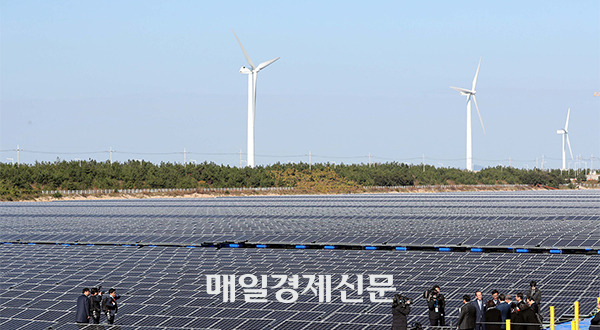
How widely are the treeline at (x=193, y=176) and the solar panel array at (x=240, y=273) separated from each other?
84.9 m

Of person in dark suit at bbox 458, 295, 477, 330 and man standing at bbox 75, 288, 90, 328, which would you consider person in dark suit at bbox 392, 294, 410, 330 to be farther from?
man standing at bbox 75, 288, 90, 328

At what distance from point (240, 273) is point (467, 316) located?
14.2 m

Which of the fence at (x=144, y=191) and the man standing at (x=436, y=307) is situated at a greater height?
the fence at (x=144, y=191)

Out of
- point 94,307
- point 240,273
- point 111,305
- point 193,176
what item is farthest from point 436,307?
point 193,176

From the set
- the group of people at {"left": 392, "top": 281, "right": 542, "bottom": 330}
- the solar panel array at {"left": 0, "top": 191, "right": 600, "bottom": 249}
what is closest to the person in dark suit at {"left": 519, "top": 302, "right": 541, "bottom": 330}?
the group of people at {"left": 392, "top": 281, "right": 542, "bottom": 330}

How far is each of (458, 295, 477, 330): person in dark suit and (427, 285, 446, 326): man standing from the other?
1.38 meters

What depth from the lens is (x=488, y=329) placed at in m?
22.0

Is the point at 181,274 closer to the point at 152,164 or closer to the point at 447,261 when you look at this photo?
the point at 447,261

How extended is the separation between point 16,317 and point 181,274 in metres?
9.04

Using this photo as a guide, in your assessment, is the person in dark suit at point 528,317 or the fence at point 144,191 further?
the fence at point 144,191

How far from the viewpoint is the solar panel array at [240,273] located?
83.5 feet

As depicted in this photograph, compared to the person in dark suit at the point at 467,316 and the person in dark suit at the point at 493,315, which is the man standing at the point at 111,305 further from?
the person in dark suit at the point at 493,315

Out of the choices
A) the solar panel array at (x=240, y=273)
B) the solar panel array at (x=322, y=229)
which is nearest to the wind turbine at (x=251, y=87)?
the solar panel array at (x=322, y=229)

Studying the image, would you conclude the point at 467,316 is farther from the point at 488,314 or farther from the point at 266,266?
the point at 266,266
